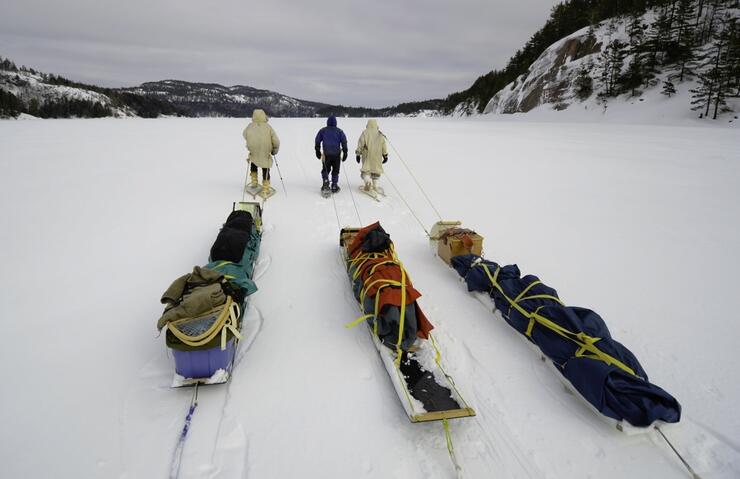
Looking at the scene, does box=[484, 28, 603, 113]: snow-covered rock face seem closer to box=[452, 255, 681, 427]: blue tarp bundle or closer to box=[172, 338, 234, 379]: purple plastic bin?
box=[452, 255, 681, 427]: blue tarp bundle

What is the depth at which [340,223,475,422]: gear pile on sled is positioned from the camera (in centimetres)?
273

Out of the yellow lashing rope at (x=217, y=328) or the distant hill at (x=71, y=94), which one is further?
the distant hill at (x=71, y=94)

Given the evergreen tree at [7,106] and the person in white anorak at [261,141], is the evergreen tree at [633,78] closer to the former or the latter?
the person in white anorak at [261,141]

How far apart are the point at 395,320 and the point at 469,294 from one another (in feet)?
5.39

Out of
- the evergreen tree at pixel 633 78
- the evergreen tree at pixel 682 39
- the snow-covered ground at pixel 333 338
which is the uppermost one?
the evergreen tree at pixel 682 39

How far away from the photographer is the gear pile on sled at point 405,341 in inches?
107

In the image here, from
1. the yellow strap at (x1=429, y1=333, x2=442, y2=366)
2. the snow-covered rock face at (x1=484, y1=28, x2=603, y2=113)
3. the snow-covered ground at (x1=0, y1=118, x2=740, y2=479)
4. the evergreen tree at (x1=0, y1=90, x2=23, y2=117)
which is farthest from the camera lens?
the evergreen tree at (x1=0, y1=90, x2=23, y2=117)

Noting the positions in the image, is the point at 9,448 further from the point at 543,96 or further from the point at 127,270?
the point at 543,96

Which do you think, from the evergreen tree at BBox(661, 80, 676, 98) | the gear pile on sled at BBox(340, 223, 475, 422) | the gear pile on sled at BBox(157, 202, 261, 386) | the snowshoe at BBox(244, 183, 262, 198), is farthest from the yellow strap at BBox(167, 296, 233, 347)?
the evergreen tree at BBox(661, 80, 676, 98)

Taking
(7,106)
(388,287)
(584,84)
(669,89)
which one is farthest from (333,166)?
(7,106)

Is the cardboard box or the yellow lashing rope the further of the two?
the cardboard box

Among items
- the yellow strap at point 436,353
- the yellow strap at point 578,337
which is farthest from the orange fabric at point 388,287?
the yellow strap at point 578,337

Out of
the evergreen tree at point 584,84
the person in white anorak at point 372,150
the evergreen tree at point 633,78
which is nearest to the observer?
the person in white anorak at point 372,150

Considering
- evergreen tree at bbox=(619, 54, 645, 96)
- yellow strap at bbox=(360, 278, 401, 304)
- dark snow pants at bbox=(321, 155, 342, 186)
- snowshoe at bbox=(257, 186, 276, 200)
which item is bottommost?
snowshoe at bbox=(257, 186, 276, 200)
